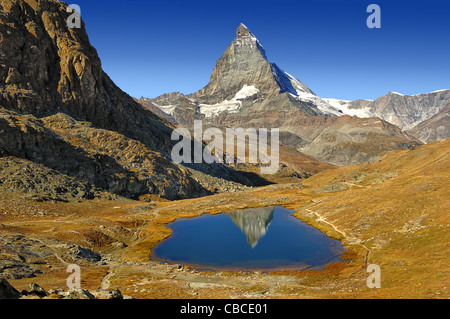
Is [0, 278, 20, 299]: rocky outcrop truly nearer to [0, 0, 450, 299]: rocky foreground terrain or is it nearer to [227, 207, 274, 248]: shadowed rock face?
[0, 0, 450, 299]: rocky foreground terrain

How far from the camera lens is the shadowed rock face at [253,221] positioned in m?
76.8

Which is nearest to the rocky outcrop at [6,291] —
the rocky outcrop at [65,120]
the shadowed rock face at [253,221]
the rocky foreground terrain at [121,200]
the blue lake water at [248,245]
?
the rocky foreground terrain at [121,200]

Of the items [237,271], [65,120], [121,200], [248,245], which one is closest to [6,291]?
[237,271]

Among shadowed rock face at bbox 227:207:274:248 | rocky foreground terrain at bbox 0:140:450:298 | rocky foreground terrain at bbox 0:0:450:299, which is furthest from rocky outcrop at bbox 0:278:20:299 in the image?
shadowed rock face at bbox 227:207:274:248

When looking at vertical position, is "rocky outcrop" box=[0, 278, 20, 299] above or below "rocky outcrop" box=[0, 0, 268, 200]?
below

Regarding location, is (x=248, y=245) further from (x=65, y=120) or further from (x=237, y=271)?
(x=65, y=120)

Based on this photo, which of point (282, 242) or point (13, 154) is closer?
point (282, 242)

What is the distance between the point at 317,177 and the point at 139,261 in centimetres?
13014

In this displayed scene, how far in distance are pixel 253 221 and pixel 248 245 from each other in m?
27.2

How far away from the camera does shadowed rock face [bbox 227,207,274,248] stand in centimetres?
7685

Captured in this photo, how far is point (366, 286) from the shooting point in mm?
36844
